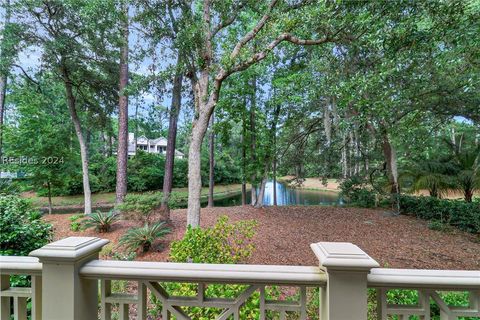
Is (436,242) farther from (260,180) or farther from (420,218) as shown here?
(260,180)

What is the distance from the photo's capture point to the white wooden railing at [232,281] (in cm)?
100

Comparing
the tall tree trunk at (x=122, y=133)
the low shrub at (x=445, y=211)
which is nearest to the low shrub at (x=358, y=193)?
the low shrub at (x=445, y=211)

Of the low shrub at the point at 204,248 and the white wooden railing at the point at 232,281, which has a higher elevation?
the white wooden railing at the point at 232,281

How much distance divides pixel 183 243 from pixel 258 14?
498 centimetres

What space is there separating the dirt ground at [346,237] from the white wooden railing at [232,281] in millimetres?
3447

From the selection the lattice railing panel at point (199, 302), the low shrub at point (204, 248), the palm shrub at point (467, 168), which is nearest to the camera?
the lattice railing panel at point (199, 302)

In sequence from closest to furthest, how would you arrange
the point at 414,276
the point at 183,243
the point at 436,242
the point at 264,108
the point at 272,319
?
the point at 414,276, the point at 272,319, the point at 183,243, the point at 436,242, the point at 264,108

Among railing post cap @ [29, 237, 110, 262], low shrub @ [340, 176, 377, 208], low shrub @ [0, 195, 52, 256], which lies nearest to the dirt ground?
low shrub @ [340, 176, 377, 208]

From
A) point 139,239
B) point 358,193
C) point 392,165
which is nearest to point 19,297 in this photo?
point 139,239

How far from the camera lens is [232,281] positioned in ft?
3.55

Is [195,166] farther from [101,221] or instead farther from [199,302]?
[199,302]

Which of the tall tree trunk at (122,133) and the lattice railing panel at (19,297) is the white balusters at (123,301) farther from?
the tall tree trunk at (122,133)

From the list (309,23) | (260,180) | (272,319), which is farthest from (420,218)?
(272,319)

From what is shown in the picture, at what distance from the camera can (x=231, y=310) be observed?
3.67ft
